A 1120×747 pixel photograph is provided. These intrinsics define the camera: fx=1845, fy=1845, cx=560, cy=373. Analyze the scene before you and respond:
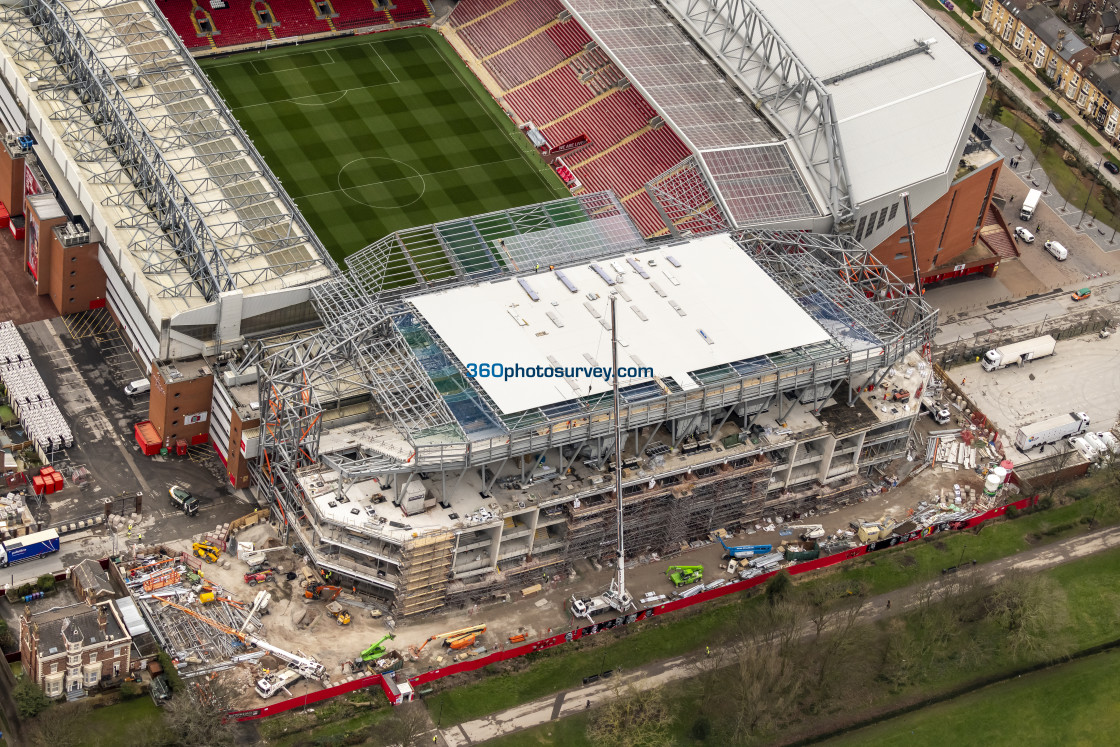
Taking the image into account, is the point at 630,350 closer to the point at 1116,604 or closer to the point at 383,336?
the point at 383,336

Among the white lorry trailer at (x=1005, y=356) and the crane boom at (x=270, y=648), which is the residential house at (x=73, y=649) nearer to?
the crane boom at (x=270, y=648)

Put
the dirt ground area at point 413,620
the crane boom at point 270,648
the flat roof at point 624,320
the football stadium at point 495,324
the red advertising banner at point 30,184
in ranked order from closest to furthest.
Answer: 1. the crane boom at point 270,648
2. the dirt ground area at point 413,620
3. the football stadium at point 495,324
4. the flat roof at point 624,320
5. the red advertising banner at point 30,184

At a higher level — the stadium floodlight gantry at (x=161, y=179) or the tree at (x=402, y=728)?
the stadium floodlight gantry at (x=161, y=179)

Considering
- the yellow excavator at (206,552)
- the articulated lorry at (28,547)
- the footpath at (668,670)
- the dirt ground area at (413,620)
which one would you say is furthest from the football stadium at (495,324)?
the articulated lorry at (28,547)

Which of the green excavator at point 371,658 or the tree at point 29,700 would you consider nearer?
the tree at point 29,700

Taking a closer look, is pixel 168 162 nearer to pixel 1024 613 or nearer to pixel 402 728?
pixel 402 728

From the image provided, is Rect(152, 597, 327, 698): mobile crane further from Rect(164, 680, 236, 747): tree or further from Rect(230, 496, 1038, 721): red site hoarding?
Rect(164, 680, 236, 747): tree
